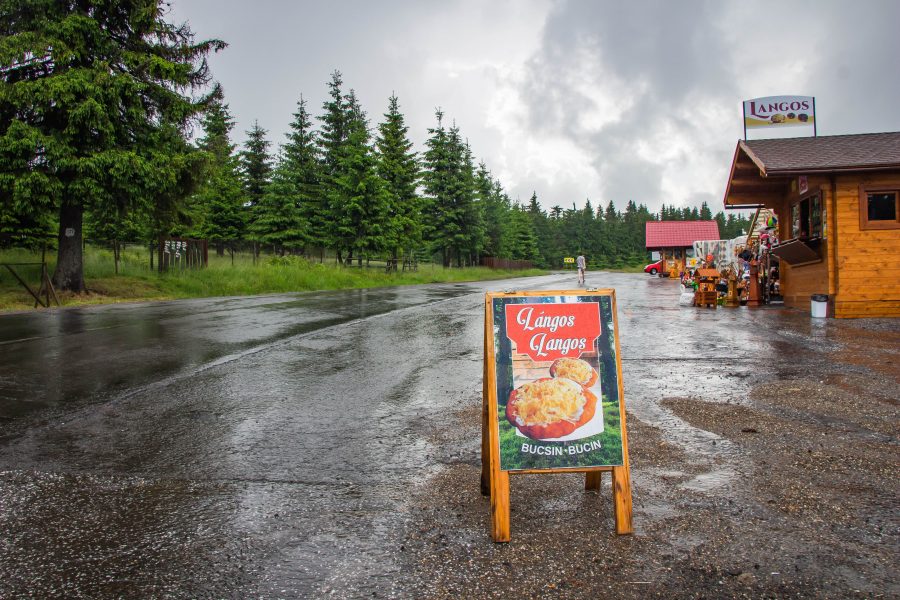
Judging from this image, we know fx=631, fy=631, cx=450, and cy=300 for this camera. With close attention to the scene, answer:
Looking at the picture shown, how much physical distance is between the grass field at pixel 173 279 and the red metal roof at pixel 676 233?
31.9m

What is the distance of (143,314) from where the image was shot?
50.0ft

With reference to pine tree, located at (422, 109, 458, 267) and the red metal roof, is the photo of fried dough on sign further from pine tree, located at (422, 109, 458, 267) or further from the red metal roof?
the red metal roof

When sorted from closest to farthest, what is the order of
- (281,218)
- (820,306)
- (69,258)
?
1. (820,306)
2. (69,258)
3. (281,218)

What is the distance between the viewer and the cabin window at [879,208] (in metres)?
14.0

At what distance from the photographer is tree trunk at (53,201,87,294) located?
2020 cm

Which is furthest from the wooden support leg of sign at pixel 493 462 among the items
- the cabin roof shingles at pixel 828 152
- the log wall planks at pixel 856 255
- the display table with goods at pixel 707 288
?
the display table with goods at pixel 707 288

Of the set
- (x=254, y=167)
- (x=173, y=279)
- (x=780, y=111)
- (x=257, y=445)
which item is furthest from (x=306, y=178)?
(x=257, y=445)

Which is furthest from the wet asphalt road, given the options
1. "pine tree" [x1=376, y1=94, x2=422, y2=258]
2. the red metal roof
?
the red metal roof

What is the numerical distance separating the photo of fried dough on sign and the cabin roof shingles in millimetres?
A: 12679

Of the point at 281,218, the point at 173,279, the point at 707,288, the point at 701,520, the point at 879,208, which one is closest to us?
the point at 701,520

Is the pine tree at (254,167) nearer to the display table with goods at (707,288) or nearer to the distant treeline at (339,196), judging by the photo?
the distant treeline at (339,196)

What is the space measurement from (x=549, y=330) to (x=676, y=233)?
60.8 meters

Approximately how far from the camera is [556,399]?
11.0 feet

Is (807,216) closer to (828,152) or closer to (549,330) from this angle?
(828,152)
